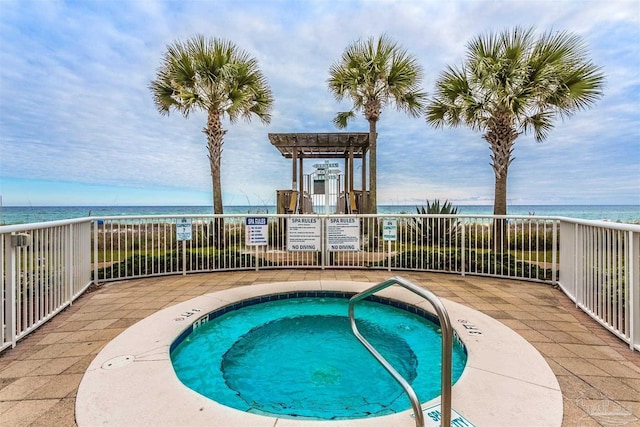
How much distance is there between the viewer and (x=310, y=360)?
2.48m

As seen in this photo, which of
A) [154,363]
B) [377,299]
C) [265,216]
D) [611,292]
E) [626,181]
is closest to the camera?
[154,363]

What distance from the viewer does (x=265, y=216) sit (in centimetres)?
512

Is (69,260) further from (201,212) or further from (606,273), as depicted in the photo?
(201,212)

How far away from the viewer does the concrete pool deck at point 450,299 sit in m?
1.59

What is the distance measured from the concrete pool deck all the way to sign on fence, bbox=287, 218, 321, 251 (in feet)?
2.61

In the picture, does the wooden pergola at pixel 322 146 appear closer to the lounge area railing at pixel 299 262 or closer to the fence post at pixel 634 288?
the lounge area railing at pixel 299 262

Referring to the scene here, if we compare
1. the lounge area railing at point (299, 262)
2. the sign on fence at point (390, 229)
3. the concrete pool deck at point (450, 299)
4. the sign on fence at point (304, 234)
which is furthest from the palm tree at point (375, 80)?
the concrete pool deck at point (450, 299)

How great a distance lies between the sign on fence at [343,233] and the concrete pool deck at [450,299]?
829 millimetres

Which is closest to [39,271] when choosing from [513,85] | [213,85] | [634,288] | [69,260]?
[69,260]

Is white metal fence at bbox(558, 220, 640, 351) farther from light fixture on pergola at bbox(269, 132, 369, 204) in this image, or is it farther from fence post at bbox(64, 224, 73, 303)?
light fixture on pergola at bbox(269, 132, 369, 204)

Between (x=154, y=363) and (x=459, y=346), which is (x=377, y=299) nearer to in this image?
(x=459, y=346)

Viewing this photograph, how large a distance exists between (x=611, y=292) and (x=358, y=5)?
827 centimetres

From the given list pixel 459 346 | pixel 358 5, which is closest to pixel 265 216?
pixel 459 346

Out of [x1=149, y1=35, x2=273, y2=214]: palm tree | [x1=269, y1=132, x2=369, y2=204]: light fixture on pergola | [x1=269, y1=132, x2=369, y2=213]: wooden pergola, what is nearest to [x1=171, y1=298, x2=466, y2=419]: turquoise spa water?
[x1=149, y1=35, x2=273, y2=214]: palm tree
